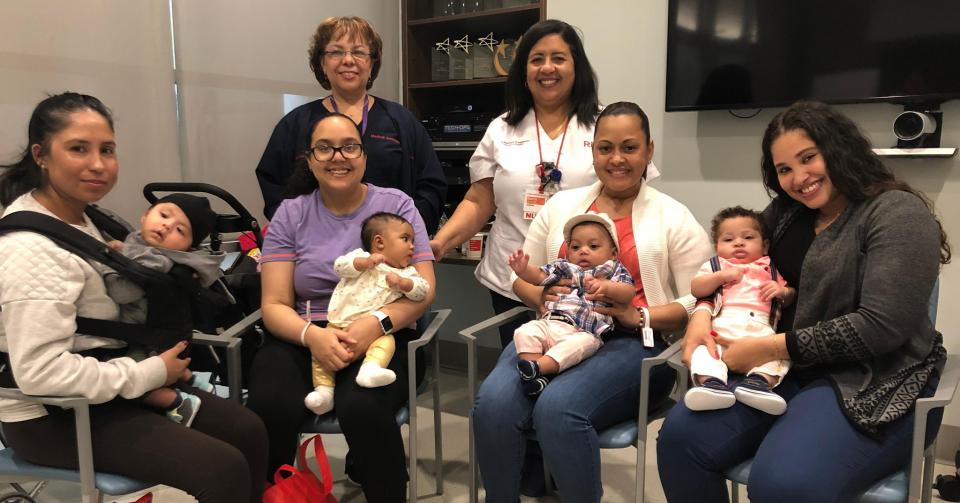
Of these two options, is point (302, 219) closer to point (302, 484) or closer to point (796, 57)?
point (302, 484)

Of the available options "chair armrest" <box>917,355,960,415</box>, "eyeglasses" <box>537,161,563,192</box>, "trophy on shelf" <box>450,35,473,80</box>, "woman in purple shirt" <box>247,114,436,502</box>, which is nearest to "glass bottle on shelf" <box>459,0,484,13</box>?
"trophy on shelf" <box>450,35,473,80</box>

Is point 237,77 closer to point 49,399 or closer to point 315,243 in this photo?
point 315,243

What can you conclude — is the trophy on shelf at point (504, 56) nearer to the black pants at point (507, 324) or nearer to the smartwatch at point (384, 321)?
the black pants at point (507, 324)

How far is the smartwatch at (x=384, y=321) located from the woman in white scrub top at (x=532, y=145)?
1.40ft

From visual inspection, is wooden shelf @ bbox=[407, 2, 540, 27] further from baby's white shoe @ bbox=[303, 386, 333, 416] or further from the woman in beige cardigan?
baby's white shoe @ bbox=[303, 386, 333, 416]

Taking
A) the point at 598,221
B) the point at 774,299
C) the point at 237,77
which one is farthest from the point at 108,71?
the point at 774,299

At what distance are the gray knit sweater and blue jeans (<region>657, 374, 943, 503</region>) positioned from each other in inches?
1.7

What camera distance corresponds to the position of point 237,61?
3070mm

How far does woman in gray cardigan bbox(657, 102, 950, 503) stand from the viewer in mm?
1405

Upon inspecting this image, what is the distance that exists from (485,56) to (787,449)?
111 inches

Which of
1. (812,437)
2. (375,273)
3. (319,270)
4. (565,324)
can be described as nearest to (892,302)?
(812,437)

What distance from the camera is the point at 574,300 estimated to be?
6.08 ft

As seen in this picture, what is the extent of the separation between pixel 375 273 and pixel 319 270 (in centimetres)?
19

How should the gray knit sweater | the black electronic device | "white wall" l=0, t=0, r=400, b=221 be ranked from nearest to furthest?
the gray knit sweater → "white wall" l=0, t=0, r=400, b=221 → the black electronic device
